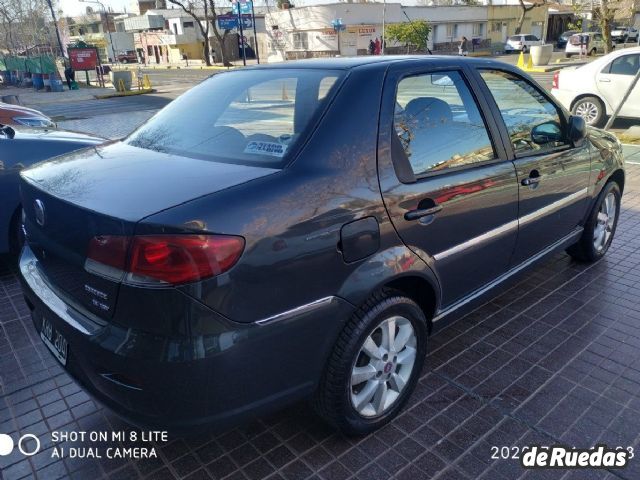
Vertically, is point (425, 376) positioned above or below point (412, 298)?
below

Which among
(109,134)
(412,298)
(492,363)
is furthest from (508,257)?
(109,134)

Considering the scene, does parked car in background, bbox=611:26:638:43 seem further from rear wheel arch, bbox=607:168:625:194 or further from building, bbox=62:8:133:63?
building, bbox=62:8:133:63

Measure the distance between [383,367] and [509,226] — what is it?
1271 mm

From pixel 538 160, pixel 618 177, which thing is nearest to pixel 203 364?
pixel 538 160

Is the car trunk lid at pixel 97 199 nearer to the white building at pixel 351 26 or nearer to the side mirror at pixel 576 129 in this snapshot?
the side mirror at pixel 576 129

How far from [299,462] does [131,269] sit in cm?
123

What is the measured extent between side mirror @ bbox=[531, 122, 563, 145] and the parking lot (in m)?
1.02

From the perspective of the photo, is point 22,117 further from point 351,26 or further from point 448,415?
point 351,26

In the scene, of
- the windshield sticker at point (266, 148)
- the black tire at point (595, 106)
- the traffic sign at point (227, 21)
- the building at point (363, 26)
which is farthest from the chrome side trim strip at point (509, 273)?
the traffic sign at point (227, 21)

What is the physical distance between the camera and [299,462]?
2.39m

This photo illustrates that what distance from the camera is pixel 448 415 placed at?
8.80ft

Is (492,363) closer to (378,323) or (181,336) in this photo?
(378,323)

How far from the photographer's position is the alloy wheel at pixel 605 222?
14.4ft

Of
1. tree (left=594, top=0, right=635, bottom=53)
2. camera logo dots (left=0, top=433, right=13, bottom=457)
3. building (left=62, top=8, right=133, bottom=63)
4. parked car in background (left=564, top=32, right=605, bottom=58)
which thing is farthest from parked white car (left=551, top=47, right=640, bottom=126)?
building (left=62, top=8, right=133, bottom=63)
